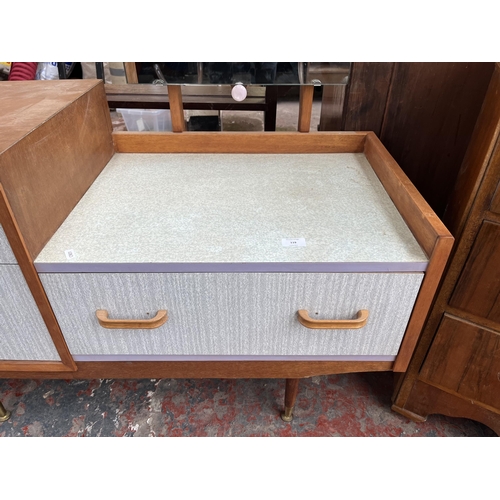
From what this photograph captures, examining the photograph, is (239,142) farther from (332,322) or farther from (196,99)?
(196,99)

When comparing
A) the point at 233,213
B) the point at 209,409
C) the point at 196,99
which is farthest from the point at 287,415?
the point at 196,99

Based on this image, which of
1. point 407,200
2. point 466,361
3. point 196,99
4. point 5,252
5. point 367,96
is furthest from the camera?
point 196,99

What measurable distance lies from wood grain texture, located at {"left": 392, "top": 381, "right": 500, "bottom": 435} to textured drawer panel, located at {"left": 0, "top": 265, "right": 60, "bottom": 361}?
805 mm

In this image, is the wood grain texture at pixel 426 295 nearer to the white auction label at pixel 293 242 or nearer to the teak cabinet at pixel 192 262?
the teak cabinet at pixel 192 262

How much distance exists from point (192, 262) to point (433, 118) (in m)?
0.68

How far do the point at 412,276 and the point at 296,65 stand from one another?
0.53 m

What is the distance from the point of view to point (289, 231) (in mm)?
651

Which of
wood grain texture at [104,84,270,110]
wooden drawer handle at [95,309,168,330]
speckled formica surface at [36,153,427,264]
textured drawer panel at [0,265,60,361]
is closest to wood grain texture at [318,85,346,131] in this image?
speckled formica surface at [36,153,427,264]

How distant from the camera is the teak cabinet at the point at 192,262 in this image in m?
0.58

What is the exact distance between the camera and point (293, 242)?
0.62 m

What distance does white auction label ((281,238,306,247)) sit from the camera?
611 millimetres

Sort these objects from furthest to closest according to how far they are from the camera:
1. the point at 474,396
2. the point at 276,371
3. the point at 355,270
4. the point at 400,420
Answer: the point at 400,420 → the point at 474,396 → the point at 276,371 → the point at 355,270
